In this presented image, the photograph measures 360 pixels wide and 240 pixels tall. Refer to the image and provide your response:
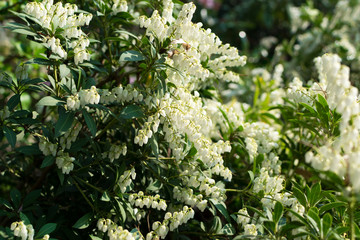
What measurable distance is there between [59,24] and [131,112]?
474 mm

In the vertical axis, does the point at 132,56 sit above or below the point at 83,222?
above

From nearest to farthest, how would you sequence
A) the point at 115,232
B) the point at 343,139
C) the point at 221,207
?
the point at 343,139 → the point at 115,232 → the point at 221,207

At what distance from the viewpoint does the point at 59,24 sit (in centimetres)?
151

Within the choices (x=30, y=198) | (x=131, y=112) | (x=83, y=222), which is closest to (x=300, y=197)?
(x=131, y=112)

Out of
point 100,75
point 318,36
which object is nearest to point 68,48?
point 100,75

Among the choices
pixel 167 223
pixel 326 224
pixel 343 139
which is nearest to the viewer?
pixel 343 139

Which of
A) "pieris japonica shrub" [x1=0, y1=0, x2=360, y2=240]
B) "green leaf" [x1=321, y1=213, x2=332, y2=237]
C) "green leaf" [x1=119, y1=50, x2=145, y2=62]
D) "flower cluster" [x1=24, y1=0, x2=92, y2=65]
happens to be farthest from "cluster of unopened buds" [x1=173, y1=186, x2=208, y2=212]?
"flower cluster" [x1=24, y1=0, x2=92, y2=65]

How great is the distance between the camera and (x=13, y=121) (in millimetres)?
1517

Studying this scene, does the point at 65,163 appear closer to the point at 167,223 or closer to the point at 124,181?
the point at 124,181

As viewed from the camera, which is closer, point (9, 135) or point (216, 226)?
point (9, 135)

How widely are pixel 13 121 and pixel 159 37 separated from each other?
70cm

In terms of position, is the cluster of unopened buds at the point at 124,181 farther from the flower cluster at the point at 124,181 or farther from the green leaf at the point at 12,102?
the green leaf at the point at 12,102

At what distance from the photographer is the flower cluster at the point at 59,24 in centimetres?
145

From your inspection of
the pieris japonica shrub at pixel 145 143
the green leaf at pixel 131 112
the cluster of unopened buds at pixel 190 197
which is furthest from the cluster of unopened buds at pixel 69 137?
the cluster of unopened buds at pixel 190 197
